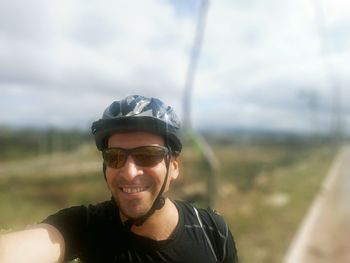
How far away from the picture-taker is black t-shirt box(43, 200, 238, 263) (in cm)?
196

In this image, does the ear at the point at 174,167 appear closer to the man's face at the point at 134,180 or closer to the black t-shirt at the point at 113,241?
the man's face at the point at 134,180

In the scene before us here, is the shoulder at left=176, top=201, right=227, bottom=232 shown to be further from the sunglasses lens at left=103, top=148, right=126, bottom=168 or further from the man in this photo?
the sunglasses lens at left=103, top=148, right=126, bottom=168

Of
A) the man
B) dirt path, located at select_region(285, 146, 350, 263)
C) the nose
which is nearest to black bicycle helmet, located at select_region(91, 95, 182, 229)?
the man

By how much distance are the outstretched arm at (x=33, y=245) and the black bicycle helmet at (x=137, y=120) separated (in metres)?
0.48

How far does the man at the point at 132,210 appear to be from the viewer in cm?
196

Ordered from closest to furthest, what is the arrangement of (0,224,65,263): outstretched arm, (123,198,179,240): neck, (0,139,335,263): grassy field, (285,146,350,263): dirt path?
(0,224,65,263): outstretched arm, (123,198,179,240): neck, (285,146,350,263): dirt path, (0,139,335,263): grassy field

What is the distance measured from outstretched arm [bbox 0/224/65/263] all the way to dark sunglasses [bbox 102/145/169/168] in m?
0.39

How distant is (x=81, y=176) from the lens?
44.6 meters

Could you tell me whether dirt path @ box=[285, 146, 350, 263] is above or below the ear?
below

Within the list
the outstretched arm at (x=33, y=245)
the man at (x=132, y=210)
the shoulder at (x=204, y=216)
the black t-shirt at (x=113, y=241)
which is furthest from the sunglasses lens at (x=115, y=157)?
the shoulder at (x=204, y=216)

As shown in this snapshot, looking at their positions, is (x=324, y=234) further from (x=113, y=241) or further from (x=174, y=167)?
(x=113, y=241)

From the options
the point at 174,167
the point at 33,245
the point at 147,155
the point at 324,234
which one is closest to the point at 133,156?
the point at 147,155

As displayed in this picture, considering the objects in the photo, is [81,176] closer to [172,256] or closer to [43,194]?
[43,194]

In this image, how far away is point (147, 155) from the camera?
6.62 ft
